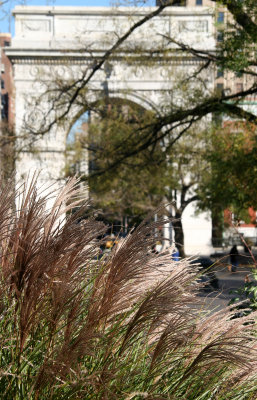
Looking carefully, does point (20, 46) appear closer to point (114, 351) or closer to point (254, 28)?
A: point (254, 28)

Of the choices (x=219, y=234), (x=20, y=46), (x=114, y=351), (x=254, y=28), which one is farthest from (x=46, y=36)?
(x=114, y=351)

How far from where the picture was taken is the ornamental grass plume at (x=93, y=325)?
2.86 meters

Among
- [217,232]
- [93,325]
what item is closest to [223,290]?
[93,325]

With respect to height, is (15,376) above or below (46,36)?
below

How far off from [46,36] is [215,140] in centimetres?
1817

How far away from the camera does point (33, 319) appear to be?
2967 millimetres

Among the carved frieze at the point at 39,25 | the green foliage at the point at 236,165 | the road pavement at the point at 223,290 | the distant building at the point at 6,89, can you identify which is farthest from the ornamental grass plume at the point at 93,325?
the carved frieze at the point at 39,25

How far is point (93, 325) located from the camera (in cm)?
297

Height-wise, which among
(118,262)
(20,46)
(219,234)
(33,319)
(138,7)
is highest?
(20,46)

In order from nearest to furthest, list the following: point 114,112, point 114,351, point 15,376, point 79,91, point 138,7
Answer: point 15,376, point 114,351, point 138,7, point 79,91, point 114,112

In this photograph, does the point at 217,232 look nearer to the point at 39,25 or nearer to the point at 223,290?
the point at 39,25

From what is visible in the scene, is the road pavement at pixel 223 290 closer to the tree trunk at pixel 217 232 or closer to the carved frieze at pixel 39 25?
the tree trunk at pixel 217 232

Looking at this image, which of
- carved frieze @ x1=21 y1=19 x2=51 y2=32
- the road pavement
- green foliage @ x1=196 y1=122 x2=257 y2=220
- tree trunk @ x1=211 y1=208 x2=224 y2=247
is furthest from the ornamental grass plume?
carved frieze @ x1=21 y1=19 x2=51 y2=32

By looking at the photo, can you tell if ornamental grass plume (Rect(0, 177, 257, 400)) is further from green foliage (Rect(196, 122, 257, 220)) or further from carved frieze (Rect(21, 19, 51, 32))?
carved frieze (Rect(21, 19, 51, 32))
